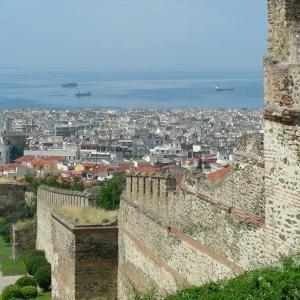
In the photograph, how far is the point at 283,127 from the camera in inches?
267

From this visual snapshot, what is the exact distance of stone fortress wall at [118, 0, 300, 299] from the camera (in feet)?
22.1

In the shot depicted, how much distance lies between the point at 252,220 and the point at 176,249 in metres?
2.22

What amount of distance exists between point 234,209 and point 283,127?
155cm

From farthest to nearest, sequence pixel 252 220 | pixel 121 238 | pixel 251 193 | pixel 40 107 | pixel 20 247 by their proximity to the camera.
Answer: pixel 40 107 < pixel 20 247 < pixel 121 238 < pixel 251 193 < pixel 252 220

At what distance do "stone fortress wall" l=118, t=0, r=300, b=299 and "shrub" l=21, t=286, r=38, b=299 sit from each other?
4.21 metres

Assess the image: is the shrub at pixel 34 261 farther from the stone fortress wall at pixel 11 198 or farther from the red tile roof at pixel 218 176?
the stone fortress wall at pixel 11 198

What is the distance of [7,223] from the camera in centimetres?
2697

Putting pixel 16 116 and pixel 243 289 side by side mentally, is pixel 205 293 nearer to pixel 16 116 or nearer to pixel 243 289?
pixel 243 289

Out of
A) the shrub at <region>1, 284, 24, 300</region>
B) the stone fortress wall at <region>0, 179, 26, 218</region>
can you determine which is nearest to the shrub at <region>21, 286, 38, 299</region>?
the shrub at <region>1, 284, 24, 300</region>

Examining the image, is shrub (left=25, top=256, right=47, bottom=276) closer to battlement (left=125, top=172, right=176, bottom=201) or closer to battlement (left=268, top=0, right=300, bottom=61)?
battlement (left=125, top=172, right=176, bottom=201)

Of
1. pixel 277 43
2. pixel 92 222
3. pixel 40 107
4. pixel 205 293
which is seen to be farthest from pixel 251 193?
pixel 40 107

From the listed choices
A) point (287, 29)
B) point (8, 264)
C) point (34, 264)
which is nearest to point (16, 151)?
point (8, 264)

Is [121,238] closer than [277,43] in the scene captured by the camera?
No

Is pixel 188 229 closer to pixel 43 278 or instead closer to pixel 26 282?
pixel 43 278
